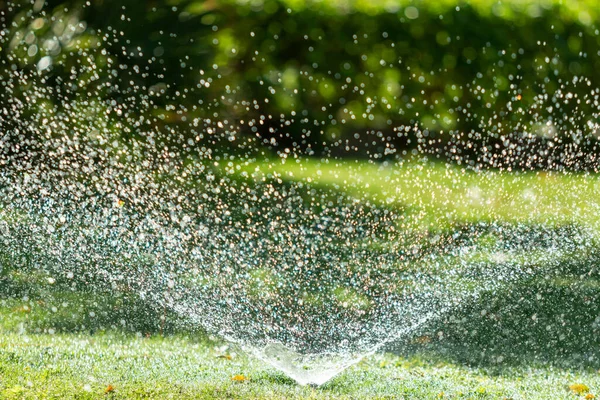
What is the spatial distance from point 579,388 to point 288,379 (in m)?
1.54

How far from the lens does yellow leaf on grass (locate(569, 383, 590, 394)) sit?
4623mm

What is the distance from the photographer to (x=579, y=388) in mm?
4664

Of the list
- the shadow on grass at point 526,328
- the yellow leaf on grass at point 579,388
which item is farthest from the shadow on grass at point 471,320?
the yellow leaf on grass at point 579,388

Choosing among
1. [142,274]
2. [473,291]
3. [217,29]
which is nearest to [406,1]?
[217,29]

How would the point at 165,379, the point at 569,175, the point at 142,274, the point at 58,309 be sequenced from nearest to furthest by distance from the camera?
the point at 165,379 < the point at 58,309 < the point at 142,274 < the point at 569,175

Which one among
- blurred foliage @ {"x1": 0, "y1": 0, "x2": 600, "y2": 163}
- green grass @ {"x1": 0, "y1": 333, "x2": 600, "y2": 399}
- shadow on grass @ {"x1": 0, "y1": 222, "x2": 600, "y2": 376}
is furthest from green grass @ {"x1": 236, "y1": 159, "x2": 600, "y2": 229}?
green grass @ {"x1": 0, "y1": 333, "x2": 600, "y2": 399}

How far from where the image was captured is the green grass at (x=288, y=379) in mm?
4090

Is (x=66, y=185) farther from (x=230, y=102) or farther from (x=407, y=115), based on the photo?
(x=407, y=115)

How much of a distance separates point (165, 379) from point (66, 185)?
14.1ft

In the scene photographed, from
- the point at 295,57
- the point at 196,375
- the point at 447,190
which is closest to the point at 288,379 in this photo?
the point at 196,375

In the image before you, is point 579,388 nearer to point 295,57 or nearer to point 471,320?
point 471,320

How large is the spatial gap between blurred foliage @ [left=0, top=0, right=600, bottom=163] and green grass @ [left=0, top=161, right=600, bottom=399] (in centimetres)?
174

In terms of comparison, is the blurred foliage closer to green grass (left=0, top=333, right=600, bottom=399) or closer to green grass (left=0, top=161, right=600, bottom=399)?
green grass (left=0, top=161, right=600, bottom=399)

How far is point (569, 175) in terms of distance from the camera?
Answer: 9.60 m
